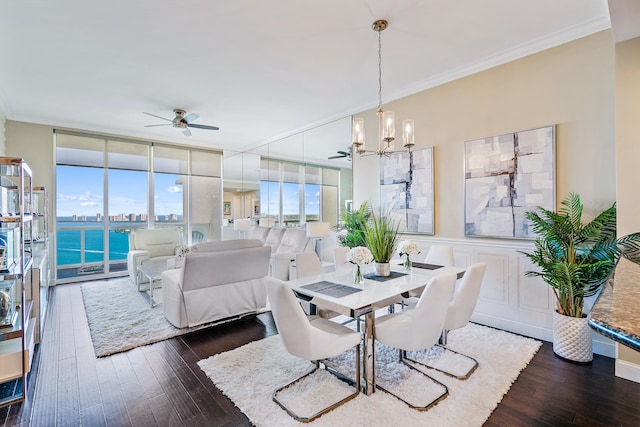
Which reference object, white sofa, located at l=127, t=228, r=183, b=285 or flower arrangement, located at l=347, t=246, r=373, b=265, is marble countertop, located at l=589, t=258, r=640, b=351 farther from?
white sofa, located at l=127, t=228, r=183, b=285

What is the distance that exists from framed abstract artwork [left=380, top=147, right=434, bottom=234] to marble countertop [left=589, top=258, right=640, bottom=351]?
2896 millimetres

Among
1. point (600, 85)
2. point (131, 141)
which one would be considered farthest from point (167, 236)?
point (600, 85)

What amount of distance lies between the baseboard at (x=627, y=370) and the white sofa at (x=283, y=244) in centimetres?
377

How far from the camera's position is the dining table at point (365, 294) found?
198 cm

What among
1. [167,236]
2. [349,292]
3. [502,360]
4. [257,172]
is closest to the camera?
[349,292]

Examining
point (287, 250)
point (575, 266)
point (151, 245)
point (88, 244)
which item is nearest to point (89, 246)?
point (88, 244)

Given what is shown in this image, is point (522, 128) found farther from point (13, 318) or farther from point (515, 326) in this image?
point (13, 318)

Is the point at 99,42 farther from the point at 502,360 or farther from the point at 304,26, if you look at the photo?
the point at 502,360

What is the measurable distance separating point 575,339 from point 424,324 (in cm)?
161

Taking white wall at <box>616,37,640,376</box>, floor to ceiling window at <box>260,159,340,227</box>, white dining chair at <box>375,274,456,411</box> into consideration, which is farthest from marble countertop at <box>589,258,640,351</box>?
floor to ceiling window at <box>260,159,340,227</box>

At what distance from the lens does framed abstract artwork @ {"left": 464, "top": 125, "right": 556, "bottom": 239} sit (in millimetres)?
2949

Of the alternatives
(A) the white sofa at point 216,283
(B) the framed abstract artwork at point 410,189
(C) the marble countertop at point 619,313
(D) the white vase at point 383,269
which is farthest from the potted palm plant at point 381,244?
(C) the marble countertop at point 619,313

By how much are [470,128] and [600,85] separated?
3.71 ft

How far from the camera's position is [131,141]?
636 centimetres
